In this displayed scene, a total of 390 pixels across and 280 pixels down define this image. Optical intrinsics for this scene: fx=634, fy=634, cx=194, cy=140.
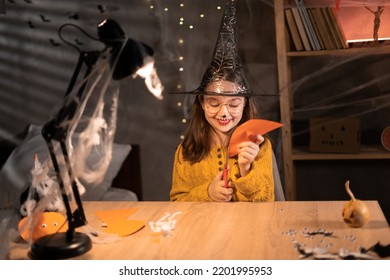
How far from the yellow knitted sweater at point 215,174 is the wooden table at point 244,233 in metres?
0.11

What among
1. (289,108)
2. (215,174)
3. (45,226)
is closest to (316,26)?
(289,108)

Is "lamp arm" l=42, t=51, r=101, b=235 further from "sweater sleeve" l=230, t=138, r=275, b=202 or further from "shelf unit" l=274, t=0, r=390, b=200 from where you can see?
"shelf unit" l=274, t=0, r=390, b=200

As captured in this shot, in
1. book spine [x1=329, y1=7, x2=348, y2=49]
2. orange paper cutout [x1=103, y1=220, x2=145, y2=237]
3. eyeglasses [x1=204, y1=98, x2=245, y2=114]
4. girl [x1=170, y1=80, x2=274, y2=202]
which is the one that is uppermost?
book spine [x1=329, y1=7, x2=348, y2=49]

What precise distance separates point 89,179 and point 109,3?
0.45m

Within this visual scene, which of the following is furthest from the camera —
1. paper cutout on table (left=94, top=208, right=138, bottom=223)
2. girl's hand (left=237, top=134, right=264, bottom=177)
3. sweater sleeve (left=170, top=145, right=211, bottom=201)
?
sweater sleeve (left=170, top=145, right=211, bottom=201)

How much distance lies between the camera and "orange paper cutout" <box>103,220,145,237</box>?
129 cm

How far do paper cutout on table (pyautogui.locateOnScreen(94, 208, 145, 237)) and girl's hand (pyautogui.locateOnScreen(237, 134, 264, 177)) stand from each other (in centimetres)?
29

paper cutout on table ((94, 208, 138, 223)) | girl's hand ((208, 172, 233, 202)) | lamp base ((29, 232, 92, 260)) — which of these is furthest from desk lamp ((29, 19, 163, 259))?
girl's hand ((208, 172, 233, 202))

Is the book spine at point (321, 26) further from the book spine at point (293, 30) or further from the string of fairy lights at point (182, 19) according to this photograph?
the string of fairy lights at point (182, 19)

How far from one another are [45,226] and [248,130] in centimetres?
52

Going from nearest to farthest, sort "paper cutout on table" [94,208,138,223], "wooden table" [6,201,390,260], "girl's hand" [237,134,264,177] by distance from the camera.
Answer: "wooden table" [6,201,390,260] → "paper cutout on table" [94,208,138,223] → "girl's hand" [237,134,264,177]

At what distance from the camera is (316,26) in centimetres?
161
